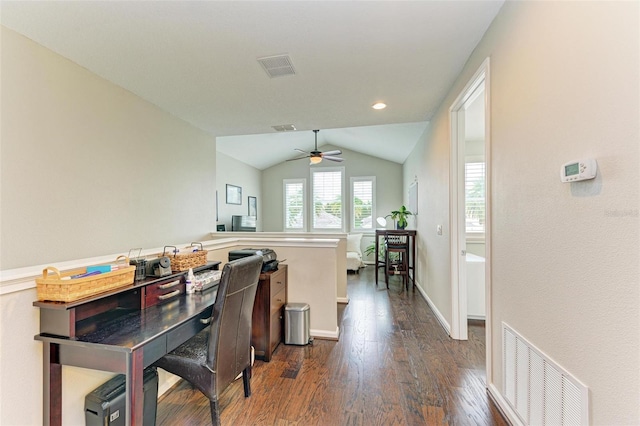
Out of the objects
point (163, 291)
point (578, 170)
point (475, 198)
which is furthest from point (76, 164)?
point (475, 198)

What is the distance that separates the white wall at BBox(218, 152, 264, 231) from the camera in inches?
229

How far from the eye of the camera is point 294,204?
7891 millimetres

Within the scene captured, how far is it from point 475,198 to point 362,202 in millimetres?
3318

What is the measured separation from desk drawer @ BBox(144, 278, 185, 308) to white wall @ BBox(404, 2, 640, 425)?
7.12 feet

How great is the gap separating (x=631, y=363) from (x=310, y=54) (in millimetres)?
2386

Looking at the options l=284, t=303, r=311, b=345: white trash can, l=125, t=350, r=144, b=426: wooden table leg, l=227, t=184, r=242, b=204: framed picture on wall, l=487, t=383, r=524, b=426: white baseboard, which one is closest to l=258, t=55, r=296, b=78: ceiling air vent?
l=125, t=350, r=144, b=426: wooden table leg

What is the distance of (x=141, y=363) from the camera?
1241 millimetres

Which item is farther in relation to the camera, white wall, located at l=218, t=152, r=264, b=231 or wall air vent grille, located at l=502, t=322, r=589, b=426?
white wall, located at l=218, t=152, r=264, b=231

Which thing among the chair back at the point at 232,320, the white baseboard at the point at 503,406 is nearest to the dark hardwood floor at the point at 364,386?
the white baseboard at the point at 503,406

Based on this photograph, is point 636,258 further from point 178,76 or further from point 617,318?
point 178,76

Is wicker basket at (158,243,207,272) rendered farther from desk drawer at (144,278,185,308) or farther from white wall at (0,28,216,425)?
white wall at (0,28,216,425)

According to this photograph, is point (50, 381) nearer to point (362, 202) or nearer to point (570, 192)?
point (570, 192)

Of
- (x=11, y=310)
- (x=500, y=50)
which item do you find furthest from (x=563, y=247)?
(x=11, y=310)

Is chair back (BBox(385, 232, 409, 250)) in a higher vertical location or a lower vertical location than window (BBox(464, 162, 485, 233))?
lower
